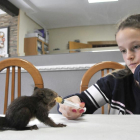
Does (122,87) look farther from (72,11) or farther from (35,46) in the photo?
(72,11)

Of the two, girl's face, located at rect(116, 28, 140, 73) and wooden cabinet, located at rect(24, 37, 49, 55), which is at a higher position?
wooden cabinet, located at rect(24, 37, 49, 55)

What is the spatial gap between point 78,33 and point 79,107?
6.55 feet

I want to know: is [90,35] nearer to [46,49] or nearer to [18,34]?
[46,49]

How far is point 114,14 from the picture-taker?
2.28m

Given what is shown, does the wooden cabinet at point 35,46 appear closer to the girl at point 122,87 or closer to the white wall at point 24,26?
the white wall at point 24,26

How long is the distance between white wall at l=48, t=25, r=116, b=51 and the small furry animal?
6.28 ft

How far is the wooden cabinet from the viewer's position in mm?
2242

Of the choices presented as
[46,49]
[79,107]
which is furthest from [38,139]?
[46,49]

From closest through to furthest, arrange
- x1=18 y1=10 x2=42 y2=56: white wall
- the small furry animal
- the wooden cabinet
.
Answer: the small furry animal < the wooden cabinet < x1=18 y1=10 x2=42 y2=56: white wall

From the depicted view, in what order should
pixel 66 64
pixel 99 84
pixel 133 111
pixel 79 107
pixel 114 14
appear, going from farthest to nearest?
pixel 114 14 → pixel 66 64 → pixel 99 84 → pixel 133 111 → pixel 79 107

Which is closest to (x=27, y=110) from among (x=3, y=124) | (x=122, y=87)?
(x=3, y=124)

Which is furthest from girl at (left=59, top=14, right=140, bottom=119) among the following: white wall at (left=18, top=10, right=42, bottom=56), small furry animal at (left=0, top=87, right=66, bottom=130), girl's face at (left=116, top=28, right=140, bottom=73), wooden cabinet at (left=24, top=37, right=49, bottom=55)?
white wall at (left=18, top=10, right=42, bottom=56)

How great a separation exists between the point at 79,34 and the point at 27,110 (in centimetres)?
220

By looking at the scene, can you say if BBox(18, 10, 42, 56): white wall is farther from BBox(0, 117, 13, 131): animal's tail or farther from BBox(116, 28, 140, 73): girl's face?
BBox(0, 117, 13, 131): animal's tail
